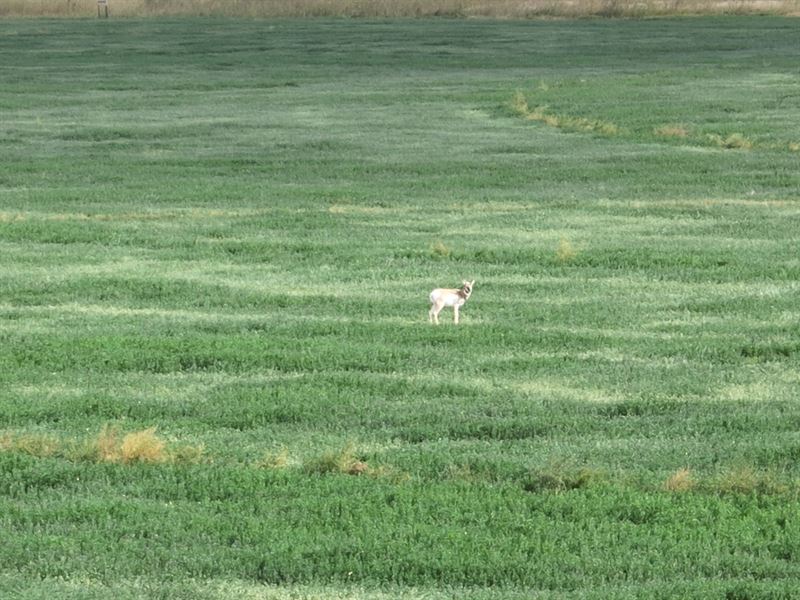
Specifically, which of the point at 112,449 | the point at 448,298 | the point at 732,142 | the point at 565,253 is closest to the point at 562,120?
the point at 732,142

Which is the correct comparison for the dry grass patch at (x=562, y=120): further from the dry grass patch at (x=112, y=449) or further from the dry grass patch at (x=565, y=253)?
the dry grass patch at (x=112, y=449)

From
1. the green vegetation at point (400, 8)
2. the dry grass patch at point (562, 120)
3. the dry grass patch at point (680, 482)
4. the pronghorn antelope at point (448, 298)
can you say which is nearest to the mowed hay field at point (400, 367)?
the dry grass patch at point (680, 482)

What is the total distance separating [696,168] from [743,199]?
14.4 ft

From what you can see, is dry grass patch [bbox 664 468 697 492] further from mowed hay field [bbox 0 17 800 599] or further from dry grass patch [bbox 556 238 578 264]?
dry grass patch [bbox 556 238 578 264]

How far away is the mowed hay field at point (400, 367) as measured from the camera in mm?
8719

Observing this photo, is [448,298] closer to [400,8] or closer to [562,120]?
[562,120]

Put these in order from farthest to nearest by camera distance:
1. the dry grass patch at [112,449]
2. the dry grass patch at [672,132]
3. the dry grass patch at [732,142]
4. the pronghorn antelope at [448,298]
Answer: the dry grass patch at [672,132] < the dry grass patch at [732,142] < the pronghorn antelope at [448,298] < the dry grass patch at [112,449]

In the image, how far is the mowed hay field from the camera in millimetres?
8719

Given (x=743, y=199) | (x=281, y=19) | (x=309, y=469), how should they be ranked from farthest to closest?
(x=281, y=19)
(x=743, y=199)
(x=309, y=469)

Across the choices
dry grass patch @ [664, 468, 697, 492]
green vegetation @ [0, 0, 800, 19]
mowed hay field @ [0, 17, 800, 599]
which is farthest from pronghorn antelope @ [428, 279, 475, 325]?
green vegetation @ [0, 0, 800, 19]

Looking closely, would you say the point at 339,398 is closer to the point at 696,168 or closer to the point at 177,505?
the point at 177,505

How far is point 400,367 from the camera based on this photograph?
13406 mm

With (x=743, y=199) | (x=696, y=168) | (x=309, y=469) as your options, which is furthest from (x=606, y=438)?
(x=696, y=168)

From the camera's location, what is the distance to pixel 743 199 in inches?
992
